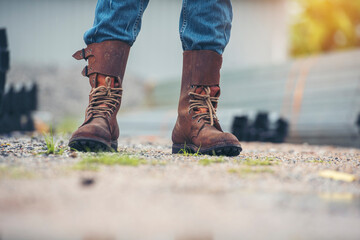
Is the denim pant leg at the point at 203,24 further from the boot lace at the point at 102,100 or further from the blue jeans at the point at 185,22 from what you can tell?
the boot lace at the point at 102,100

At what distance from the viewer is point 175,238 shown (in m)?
0.75

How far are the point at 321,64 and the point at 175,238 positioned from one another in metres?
3.92

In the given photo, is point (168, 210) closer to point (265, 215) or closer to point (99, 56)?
point (265, 215)

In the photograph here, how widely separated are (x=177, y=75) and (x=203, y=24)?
6.33 metres

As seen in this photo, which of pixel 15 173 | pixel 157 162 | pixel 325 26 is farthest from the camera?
pixel 325 26

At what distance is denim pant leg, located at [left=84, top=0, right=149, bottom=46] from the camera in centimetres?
175

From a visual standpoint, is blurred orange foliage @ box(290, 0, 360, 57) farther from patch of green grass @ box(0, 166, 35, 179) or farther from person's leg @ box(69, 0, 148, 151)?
patch of green grass @ box(0, 166, 35, 179)

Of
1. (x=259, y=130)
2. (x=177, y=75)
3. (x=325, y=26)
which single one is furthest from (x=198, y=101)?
(x=325, y=26)

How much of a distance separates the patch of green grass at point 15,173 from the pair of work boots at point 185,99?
49 centimetres

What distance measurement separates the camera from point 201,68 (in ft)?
6.05

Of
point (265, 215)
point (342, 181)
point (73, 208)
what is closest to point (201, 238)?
point (265, 215)

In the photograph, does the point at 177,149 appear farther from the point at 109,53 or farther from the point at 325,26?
the point at 325,26

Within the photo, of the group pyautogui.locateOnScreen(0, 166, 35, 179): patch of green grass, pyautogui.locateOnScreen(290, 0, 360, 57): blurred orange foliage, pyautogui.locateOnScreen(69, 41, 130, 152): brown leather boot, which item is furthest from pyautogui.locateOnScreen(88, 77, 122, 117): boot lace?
pyautogui.locateOnScreen(290, 0, 360, 57): blurred orange foliage

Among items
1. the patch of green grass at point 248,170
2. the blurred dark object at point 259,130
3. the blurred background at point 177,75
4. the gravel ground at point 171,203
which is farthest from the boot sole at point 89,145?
the blurred dark object at point 259,130
